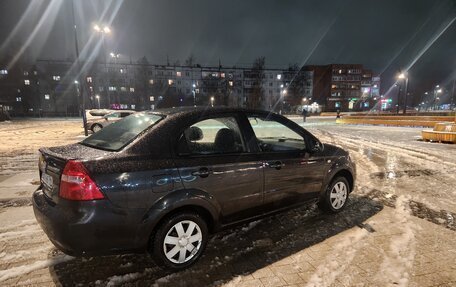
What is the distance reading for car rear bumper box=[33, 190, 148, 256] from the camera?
2537 millimetres

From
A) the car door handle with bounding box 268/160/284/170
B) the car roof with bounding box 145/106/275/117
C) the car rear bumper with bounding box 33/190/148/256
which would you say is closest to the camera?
the car rear bumper with bounding box 33/190/148/256

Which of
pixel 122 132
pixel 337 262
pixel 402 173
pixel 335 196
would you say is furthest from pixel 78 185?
pixel 402 173

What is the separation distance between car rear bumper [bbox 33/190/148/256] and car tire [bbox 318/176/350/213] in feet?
9.70

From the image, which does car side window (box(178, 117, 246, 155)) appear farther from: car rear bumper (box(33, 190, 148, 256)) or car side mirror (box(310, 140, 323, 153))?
car side mirror (box(310, 140, 323, 153))

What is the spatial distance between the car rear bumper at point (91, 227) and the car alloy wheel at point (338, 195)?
→ 10.2 feet

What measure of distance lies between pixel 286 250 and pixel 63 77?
264 feet

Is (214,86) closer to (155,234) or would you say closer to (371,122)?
(371,122)

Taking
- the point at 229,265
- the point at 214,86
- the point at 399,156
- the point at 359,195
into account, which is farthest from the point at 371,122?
the point at 214,86

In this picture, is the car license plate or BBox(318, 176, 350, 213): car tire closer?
the car license plate

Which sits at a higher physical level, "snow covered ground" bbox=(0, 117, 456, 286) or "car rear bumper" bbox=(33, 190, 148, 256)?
"car rear bumper" bbox=(33, 190, 148, 256)

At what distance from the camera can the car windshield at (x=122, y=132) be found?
9.94ft

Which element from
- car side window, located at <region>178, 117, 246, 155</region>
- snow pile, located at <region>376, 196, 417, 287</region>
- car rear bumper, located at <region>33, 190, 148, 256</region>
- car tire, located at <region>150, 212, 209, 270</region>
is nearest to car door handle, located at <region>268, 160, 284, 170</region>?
car side window, located at <region>178, 117, 246, 155</region>

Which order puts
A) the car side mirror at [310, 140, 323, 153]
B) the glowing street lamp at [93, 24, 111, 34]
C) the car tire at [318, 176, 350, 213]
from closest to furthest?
the car side mirror at [310, 140, 323, 153]
the car tire at [318, 176, 350, 213]
the glowing street lamp at [93, 24, 111, 34]

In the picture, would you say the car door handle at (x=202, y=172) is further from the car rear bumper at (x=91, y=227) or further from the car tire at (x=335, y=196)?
the car tire at (x=335, y=196)
